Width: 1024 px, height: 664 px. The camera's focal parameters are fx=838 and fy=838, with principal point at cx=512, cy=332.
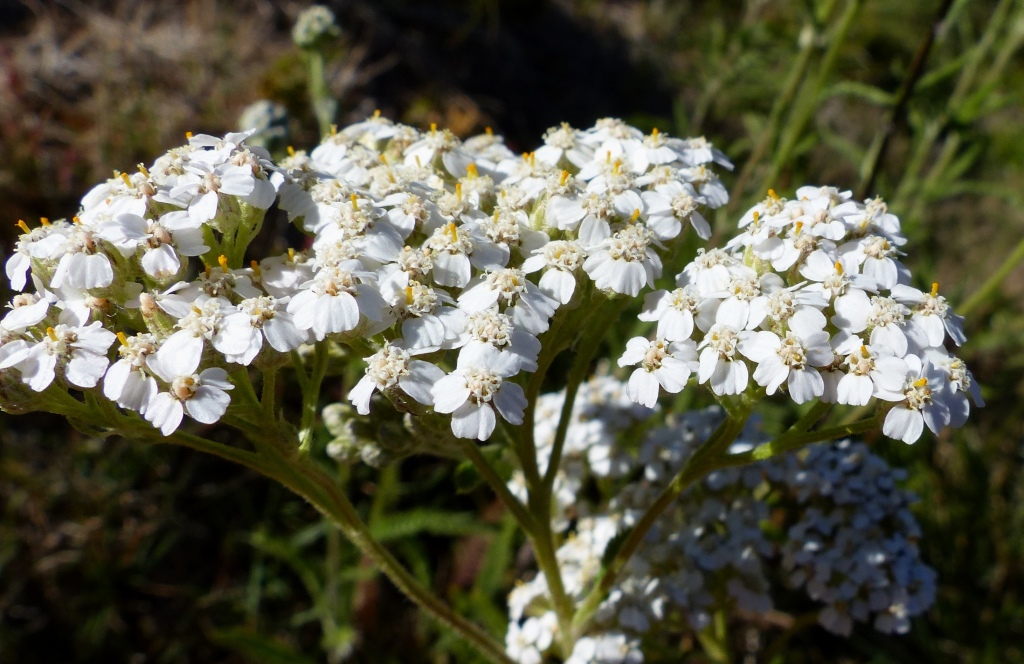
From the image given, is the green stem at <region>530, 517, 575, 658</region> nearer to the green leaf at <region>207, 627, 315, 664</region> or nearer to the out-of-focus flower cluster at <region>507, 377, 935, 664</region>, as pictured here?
the out-of-focus flower cluster at <region>507, 377, 935, 664</region>

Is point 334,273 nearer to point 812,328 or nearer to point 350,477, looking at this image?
point 812,328

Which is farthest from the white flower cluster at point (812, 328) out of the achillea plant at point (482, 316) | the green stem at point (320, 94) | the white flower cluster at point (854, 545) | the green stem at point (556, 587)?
the green stem at point (320, 94)

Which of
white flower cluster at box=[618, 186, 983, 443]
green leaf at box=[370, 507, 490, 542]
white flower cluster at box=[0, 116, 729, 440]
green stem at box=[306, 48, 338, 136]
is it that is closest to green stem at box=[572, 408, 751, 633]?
white flower cluster at box=[618, 186, 983, 443]

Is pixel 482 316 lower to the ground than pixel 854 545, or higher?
higher

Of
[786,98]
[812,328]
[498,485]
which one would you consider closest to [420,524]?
[498,485]

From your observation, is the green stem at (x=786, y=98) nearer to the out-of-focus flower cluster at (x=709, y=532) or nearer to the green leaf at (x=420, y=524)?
the out-of-focus flower cluster at (x=709, y=532)

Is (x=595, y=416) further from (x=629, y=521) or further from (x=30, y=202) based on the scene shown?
(x=30, y=202)

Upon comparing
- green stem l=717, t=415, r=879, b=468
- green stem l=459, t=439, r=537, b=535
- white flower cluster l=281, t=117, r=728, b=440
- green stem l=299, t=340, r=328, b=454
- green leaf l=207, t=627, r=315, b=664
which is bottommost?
green leaf l=207, t=627, r=315, b=664

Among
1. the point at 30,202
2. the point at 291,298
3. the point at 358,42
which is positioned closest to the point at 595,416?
the point at 291,298
